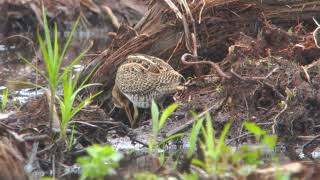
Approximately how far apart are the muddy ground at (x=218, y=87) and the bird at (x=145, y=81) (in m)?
0.18

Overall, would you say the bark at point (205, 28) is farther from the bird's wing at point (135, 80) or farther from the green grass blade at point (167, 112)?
the green grass blade at point (167, 112)

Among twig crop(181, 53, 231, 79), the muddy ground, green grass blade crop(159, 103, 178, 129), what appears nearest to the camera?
green grass blade crop(159, 103, 178, 129)

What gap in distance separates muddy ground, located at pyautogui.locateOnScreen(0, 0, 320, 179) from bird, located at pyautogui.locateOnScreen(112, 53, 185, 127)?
179 mm

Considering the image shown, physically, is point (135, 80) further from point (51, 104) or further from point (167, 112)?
point (167, 112)

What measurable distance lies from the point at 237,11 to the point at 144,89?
1503 mm

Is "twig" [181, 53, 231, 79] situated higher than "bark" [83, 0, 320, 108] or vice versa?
"bark" [83, 0, 320, 108]

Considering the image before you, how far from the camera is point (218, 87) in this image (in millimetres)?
8070

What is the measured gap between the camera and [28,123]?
7.34 m

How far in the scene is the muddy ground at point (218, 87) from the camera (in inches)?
272

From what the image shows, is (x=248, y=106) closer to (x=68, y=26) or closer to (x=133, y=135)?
(x=133, y=135)

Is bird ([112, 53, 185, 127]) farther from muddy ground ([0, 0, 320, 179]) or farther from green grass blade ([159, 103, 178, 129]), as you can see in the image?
green grass blade ([159, 103, 178, 129])

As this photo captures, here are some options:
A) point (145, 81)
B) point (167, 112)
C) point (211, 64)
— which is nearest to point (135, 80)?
point (145, 81)

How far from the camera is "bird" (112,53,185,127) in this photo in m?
7.86

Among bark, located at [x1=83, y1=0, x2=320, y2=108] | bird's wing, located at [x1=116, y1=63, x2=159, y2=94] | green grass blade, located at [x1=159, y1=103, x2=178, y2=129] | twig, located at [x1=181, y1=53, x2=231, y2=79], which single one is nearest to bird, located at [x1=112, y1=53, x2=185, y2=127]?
bird's wing, located at [x1=116, y1=63, x2=159, y2=94]
